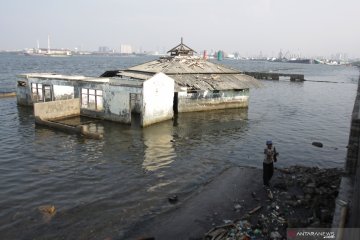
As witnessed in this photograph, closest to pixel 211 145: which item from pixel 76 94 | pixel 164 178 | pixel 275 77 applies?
pixel 164 178

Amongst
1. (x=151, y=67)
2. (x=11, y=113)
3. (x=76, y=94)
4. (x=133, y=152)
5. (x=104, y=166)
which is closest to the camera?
(x=104, y=166)

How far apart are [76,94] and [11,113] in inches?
292

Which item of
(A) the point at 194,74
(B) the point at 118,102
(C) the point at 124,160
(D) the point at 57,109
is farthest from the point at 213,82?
(C) the point at 124,160

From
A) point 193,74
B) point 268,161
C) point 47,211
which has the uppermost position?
point 193,74

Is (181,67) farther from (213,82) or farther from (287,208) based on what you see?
(287,208)

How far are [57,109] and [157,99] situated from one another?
871 cm

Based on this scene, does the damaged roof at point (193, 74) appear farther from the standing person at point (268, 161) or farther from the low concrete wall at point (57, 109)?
the standing person at point (268, 161)

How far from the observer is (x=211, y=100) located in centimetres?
3528

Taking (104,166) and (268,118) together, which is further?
(268,118)

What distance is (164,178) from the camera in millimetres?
16453

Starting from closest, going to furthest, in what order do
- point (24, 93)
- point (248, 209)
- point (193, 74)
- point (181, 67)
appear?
1. point (248, 209)
2. point (24, 93)
3. point (193, 74)
4. point (181, 67)

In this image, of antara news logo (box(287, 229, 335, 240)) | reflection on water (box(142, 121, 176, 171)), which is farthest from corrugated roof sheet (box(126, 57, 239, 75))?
antara news logo (box(287, 229, 335, 240))

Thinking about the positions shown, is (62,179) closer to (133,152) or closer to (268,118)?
(133,152)

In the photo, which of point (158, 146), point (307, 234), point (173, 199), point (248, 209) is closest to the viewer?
Result: point (307, 234)
